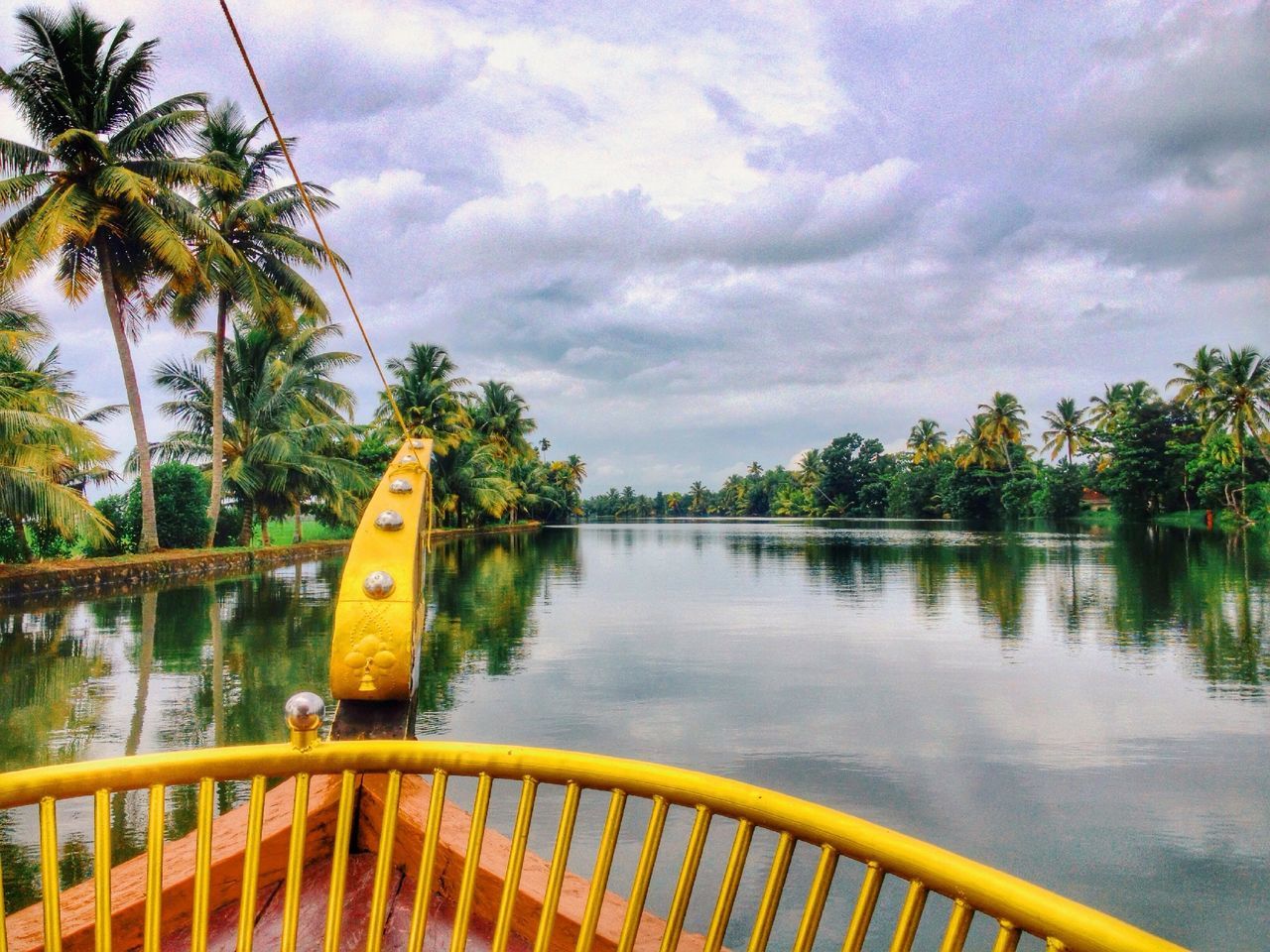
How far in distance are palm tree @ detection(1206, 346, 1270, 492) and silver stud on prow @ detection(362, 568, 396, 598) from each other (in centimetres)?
3893

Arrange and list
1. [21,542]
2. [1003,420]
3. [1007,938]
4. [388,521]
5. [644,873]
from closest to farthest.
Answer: [1007,938]
[644,873]
[388,521]
[21,542]
[1003,420]

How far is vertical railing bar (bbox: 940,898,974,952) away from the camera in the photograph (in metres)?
0.82

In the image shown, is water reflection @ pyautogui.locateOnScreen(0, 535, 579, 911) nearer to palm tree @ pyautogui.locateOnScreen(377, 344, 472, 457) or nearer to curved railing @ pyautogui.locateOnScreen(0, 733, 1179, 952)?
curved railing @ pyautogui.locateOnScreen(0, 733, 1179, 952)

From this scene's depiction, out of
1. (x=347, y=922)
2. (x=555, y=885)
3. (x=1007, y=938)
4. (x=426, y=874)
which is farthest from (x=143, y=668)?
(x=1007, y=938)

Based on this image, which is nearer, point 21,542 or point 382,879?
point 382,879

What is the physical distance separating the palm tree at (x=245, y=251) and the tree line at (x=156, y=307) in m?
0.04

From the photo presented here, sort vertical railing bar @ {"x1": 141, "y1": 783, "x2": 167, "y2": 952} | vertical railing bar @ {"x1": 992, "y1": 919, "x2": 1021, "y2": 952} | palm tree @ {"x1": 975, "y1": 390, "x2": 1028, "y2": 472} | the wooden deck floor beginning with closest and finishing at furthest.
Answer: vertical railing bar @ {"x1": 992, "y1": 919, "x2": 1021, "y2": 952}
vertical railing bar @ {"x1": 141, "y1": 783, "x2": 167, "y2": 952}
the wooden deck floor
palm tree @ {"x1": 975, "y1": 390, "x2": 1028, "y2": 472}

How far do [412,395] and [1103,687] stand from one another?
25.1m

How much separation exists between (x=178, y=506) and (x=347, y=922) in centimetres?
1643

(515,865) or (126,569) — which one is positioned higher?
(515,865)

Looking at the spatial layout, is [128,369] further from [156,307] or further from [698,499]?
[698,499]

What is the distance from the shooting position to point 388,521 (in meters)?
2.84

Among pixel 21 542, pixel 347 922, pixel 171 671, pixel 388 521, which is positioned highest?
pixel 388 521

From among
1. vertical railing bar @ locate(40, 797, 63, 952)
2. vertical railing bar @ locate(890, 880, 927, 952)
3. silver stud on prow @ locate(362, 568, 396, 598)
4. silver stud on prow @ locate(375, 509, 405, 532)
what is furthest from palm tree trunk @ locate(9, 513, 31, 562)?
vertical railing bar @ locate(890, 880, 927, 952)
